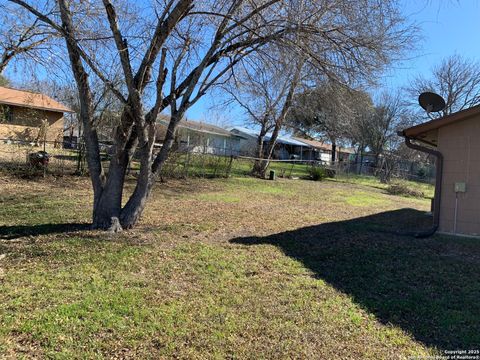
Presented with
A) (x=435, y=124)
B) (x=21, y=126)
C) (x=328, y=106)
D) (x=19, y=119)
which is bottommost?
(x=435, y=124)

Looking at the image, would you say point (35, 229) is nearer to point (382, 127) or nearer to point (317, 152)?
point (382, 127)

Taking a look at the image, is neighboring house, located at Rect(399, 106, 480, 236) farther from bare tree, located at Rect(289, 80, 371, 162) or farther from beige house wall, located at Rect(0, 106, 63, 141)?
beige house wall, located at Rect(0, 106, 63, 141)

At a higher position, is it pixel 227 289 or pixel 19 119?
pixel 19 119

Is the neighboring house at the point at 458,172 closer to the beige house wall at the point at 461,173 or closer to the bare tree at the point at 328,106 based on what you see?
the beige house wall at the point at 461,173

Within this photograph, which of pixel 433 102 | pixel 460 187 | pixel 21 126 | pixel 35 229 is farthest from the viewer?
pixel 21 126

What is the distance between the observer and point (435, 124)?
332 inches

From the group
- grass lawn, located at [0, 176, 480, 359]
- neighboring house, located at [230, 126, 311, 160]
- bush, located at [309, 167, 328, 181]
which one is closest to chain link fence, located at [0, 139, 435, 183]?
bush, located at [309, 167, 328, 181]

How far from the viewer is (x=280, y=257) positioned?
5.89 m

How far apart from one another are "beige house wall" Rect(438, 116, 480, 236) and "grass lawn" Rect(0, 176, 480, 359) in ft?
2.06

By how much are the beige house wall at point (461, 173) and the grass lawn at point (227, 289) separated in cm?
63

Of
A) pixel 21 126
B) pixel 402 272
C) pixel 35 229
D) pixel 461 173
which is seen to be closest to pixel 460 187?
pixel 461 173

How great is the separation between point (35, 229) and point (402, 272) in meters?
5.77

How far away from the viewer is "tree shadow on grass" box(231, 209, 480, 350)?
383cm

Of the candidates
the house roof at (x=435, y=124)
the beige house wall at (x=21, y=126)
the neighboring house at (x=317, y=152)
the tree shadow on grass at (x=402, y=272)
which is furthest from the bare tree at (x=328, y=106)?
the beige house wall at (x=21, y=126)
